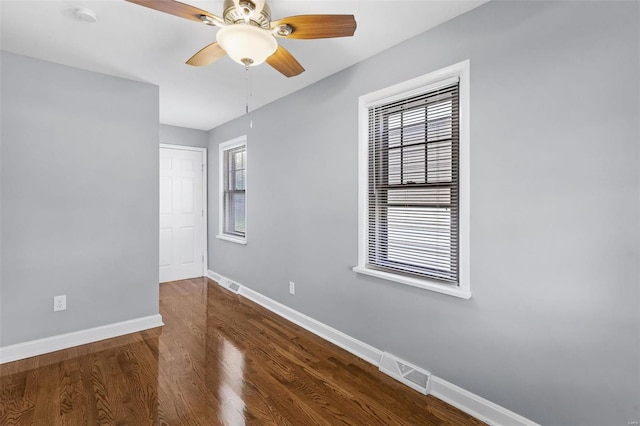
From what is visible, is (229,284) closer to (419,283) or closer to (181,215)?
(181,215)

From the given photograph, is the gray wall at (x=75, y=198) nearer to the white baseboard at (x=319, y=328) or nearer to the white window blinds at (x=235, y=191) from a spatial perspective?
the white baseboard at (x=319, y=328)

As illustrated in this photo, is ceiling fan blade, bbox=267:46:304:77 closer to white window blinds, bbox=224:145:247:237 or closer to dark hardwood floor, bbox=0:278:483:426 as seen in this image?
dark hardwood floor, bbox=0:278:483:426

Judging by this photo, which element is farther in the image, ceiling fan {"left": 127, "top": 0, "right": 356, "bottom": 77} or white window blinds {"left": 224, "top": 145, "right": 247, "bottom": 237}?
white window blinds {"left": 224, "top": 145, "right": 247, "bottom": 237}

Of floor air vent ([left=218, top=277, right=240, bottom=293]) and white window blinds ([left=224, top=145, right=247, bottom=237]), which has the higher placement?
white window blinds ([left=224, top=145, right=247, bottom=237])

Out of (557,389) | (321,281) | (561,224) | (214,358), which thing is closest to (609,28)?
(561,224)

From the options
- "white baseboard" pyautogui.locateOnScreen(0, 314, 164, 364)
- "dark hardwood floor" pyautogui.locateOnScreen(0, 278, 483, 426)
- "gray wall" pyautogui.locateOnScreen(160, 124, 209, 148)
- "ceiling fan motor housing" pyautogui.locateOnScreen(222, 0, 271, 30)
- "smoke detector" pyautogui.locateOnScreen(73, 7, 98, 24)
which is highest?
"smoke detector" pyautogui.locateOnScreen(73, 7, 98, 24)

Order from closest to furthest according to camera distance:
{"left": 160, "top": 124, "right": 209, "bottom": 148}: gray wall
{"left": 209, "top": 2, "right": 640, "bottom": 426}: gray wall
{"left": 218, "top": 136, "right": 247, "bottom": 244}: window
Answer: {"left": 209, "top": 2, "right": 640, "bottom": 426}: gray wall
{"left": 218, "top": 136, "right": 247, "bottom": 244}: window
{"left": 160, "top": 124, "right": 209, "bottom": 148}: gray wall

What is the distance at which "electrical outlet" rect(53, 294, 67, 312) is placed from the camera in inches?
108

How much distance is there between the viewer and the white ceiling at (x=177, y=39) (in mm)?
1911

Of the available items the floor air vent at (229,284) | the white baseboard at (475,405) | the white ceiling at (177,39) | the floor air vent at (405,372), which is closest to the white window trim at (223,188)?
the floor air vent at (229,284)

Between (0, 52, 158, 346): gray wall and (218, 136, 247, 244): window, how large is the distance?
53.0 inches

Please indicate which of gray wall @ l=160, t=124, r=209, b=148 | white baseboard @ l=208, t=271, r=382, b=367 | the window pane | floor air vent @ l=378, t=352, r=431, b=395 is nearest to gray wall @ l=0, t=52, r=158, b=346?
white baseboard @ l=208, t=271, r=382, b=367

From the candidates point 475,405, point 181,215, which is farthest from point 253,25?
point 181,215

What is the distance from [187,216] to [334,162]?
3229 millimetres
